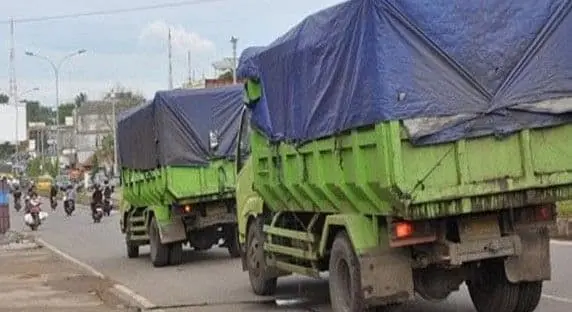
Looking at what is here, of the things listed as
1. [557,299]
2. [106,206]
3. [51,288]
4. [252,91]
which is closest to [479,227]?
[557,299]

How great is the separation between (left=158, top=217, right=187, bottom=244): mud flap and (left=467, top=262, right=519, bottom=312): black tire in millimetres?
9493

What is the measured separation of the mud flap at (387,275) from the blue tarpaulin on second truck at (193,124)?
9781 millimetres

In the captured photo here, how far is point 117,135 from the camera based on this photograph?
25078 mm

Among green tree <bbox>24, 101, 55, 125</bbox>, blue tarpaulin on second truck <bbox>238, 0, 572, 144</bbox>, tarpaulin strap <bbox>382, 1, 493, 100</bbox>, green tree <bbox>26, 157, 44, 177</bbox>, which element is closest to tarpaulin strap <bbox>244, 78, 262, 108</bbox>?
blue tarpaulin on second truck <bbox>238, 0, 572, 144</bbox>

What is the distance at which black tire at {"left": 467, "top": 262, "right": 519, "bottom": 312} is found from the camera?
10.8 m

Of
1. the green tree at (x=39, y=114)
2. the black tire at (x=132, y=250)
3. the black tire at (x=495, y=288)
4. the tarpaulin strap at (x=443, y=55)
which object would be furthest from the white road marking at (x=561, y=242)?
the green tree at (x=39, y=114)

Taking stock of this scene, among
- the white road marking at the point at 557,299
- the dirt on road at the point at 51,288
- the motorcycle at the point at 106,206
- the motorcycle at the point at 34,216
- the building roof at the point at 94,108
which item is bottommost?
Answer: the white road marking at the point at 557,299

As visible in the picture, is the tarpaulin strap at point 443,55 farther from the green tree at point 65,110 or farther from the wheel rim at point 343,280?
the green tree at point 65,110

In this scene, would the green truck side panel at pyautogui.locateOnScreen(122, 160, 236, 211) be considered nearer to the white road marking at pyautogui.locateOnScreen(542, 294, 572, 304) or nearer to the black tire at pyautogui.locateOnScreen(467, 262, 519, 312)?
the white road marking at pyautogui.locateOnScreen(542, 294, 572, 304)

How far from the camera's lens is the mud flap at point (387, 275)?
32.4 feet

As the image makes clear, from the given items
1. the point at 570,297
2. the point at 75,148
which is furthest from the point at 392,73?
the point at 75,148

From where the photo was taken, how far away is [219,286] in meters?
16.3

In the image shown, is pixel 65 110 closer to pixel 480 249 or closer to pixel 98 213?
pixel 98 213

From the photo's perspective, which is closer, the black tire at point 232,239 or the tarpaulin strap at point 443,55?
the tarpaulin strap at point 443,55
